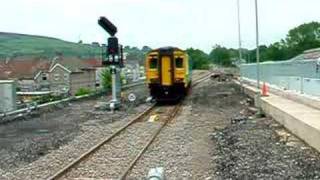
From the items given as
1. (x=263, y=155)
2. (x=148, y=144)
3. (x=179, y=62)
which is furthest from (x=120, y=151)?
(x=179, y=62)

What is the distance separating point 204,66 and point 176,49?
100.0 m

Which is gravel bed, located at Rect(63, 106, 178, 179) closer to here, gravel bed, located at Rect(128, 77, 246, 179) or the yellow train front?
gravel bed, located at Rect(128, 77, 246, 179)

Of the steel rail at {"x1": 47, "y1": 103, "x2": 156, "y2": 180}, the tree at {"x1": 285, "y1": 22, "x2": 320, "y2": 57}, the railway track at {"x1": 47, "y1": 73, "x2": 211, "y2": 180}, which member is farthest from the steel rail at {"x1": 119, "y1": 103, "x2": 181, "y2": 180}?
the tree at {"x1": 285, "y1": 22, "x2": 320, "y2": 57}

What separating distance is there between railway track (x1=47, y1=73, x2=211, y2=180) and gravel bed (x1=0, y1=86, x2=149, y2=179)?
0.34 m

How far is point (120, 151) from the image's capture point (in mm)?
14938

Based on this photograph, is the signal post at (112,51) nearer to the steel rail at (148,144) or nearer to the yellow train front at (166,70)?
the steel rail at (148,144)

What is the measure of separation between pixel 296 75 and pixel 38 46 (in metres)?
81.5

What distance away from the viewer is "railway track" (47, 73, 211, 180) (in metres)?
11.8

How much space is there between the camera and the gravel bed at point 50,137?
12.8 metres

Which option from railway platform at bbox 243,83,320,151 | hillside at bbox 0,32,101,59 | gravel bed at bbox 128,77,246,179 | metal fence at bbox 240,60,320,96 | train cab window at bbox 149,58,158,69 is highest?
hillside at bbox 0,32,101,59

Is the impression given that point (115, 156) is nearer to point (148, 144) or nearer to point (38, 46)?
point (148, 144)

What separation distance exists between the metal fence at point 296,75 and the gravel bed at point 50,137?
21.0 feet

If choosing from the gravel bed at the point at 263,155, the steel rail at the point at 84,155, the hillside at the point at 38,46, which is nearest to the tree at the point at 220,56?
the hillside at the point at 38,46

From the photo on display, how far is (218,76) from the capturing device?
8000cm
